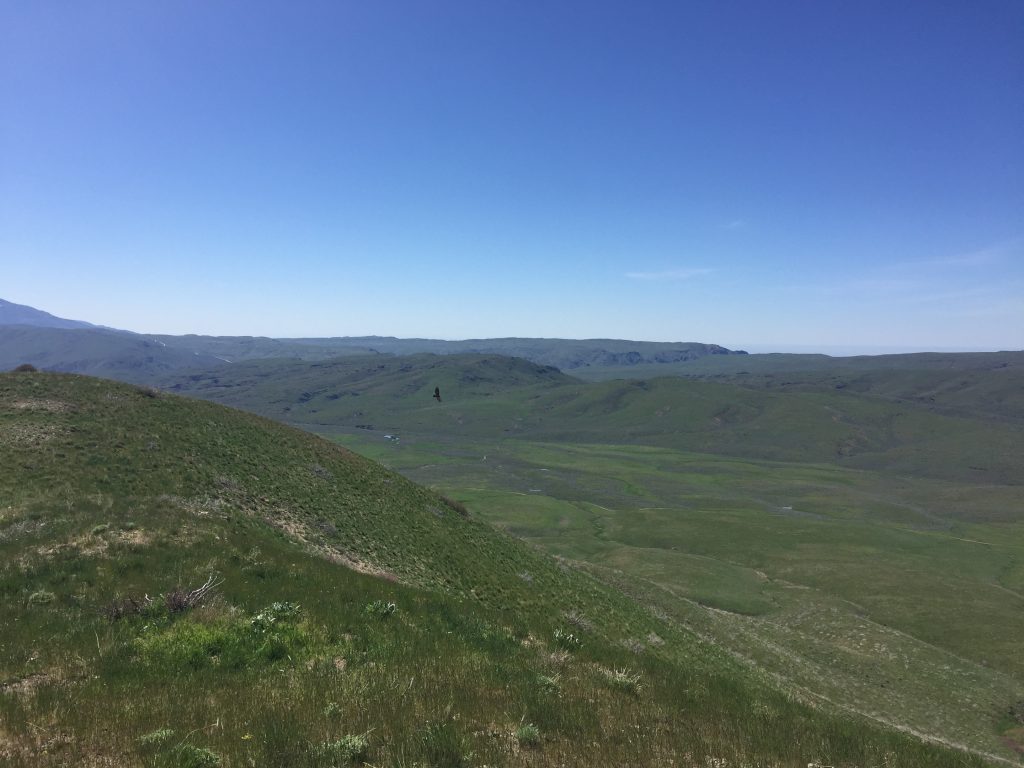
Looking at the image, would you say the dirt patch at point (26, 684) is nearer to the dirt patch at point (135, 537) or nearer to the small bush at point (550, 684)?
the small bush at point (550, 684)

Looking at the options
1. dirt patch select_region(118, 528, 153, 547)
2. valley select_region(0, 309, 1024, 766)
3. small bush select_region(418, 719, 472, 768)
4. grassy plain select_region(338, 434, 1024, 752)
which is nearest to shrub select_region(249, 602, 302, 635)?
valley select_region(0, 309, 1024, 766)

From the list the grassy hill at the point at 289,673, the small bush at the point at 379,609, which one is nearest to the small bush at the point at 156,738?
the grassy hill at the point at 289,673

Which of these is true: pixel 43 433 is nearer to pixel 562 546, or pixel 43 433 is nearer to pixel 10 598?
pixel 10 598

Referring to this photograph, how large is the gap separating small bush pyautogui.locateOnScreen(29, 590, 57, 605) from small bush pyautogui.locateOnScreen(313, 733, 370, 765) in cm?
1188

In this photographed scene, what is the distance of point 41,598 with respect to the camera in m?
14.3

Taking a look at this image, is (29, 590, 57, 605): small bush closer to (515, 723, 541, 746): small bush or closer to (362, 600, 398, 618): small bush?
(362, 600, 398, 618): small bush

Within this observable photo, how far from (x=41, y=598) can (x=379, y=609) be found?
29.4 feet

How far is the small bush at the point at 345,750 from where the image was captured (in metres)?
7.15

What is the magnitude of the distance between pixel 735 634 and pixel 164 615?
44.5m

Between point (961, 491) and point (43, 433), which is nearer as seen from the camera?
point (43, 433)

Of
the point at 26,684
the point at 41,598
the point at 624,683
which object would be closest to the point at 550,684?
the point at 624,683

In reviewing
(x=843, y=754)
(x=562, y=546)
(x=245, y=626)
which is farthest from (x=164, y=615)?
(x=562, y=546)

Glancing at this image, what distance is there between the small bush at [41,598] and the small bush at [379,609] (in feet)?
27.4

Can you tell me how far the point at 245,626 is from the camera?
12.7 meters
